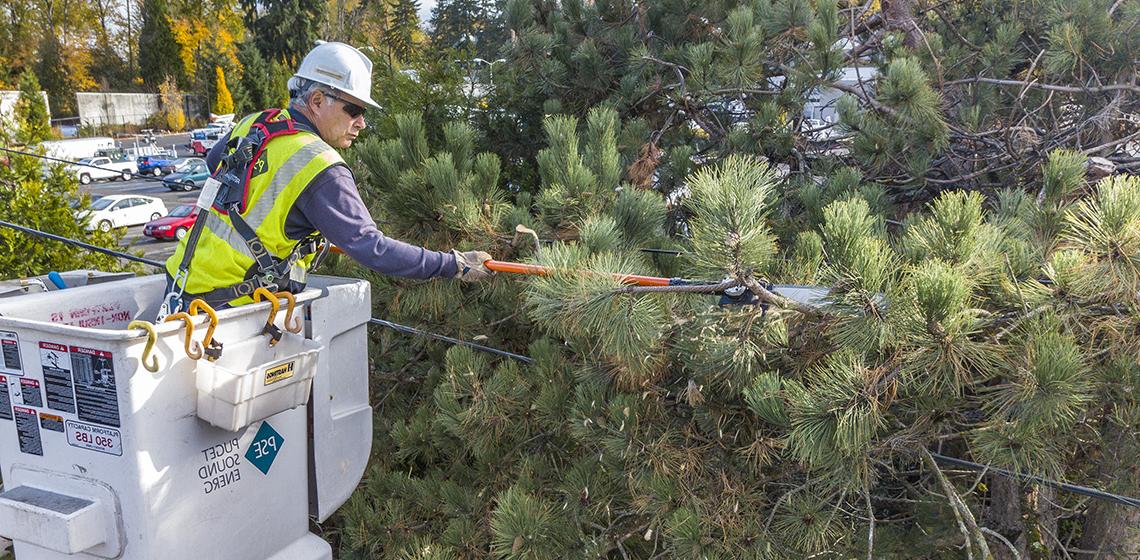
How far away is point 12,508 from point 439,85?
336 centimetres

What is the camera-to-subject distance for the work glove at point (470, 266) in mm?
2756

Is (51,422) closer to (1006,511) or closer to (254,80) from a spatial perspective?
(1006,511)

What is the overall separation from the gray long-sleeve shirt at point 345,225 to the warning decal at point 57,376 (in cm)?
72

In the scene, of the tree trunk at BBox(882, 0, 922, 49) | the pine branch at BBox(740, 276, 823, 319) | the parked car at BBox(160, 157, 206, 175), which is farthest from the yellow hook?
the parked car at BBox(160, 157, 206, 175)

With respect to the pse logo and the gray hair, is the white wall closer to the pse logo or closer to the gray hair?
the gray hair

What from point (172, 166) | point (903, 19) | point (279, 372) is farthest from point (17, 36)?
point (279, 372)

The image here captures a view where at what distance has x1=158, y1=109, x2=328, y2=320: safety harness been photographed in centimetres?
257

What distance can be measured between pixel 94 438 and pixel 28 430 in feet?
0.95

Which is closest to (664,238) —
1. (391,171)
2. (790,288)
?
(790,288)

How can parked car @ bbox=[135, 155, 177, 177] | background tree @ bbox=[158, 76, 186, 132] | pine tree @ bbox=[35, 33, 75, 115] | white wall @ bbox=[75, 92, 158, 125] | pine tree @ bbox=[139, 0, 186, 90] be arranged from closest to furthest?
parked car @ bbox=[135, 155, 177, 177]
white wall @ bbox=[75, 92, 158, 125]
pine tree @ bbox=[35, 33, 75, 115]
background tree @ bbox=[158, 76, 186, 132]
pine tree @ bbox=[139, 0, 186, 90]

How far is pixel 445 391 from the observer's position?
10.1 feet

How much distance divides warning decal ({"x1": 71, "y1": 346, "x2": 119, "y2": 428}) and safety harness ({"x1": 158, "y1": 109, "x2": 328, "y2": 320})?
45 cm

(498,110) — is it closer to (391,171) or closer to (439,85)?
(439,85)

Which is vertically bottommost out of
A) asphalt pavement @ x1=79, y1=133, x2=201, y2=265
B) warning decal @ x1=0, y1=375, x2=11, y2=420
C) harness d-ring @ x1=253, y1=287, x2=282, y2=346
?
asphalt pavement @ x1=79, y1=133, x2=201, y2=265
